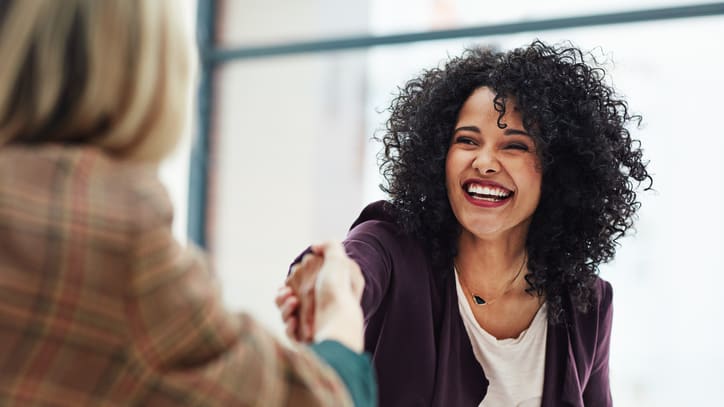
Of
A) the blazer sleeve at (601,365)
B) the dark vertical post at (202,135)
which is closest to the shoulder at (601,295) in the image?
the blazer sleeve at (601,365)

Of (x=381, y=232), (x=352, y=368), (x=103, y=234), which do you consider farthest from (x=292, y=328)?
(x=103, y=234)

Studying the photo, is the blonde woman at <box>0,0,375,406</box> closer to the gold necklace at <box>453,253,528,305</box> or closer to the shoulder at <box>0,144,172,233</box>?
the shoulder at <box>0,144,172,233</box>

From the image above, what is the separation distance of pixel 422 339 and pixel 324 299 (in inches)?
16.8

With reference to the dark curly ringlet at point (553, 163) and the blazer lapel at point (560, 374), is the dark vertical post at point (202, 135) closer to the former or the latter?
the dark curly ringlet at point (553, 163)

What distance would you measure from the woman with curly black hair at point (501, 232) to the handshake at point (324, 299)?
171 millimetres

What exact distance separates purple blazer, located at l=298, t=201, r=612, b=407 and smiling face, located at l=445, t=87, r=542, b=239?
5.9 inches

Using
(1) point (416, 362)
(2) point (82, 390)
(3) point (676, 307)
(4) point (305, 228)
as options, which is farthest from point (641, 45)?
(2) point (82, 390)

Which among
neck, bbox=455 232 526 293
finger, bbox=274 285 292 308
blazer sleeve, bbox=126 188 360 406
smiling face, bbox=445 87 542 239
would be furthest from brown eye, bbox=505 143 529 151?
blazer sleeve, bbox=126 188 360 406

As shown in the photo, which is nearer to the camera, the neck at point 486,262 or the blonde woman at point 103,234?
the blonde woman at point 103,234

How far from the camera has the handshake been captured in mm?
1131

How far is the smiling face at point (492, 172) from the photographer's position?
1.67 m

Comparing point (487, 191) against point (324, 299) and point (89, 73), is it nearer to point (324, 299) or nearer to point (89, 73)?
point (324, 299)

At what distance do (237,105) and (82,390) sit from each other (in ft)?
11.1

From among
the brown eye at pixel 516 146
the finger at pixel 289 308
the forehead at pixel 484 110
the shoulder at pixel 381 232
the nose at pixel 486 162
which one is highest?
the forehead at pixel 484 110
